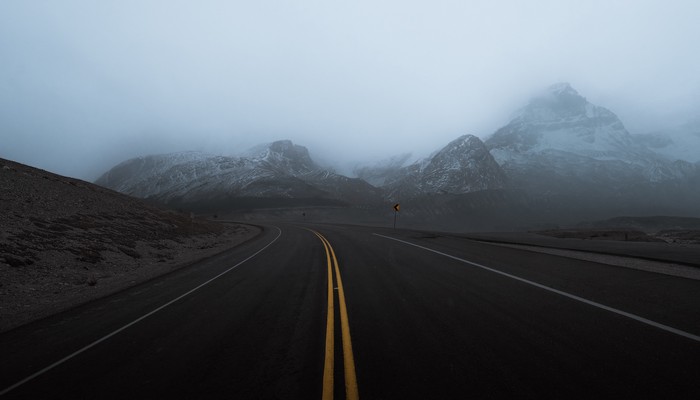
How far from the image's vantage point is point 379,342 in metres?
5.47

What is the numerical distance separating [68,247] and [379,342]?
1784 centimetres

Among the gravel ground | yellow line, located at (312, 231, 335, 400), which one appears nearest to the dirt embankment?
yellow line, located at (312, 231, 335, 400)

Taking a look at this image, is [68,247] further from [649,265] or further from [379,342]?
[649,265]

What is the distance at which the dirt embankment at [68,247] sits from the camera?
35.9 ft

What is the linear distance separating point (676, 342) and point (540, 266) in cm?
752

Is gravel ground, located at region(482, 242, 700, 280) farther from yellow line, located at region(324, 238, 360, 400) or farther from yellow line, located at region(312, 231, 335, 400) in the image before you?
yellow line, located at region(312, 231, 335, 400)

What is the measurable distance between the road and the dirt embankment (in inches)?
103

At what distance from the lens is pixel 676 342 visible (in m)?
5.04

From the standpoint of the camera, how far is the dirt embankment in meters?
10.9

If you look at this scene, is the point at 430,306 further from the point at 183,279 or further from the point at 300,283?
the point at 183,279

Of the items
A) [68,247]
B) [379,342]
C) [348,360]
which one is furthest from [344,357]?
[68,247]

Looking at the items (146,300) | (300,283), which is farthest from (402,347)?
(146,300)

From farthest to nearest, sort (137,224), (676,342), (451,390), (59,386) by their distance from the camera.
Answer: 1. (137,224)
2. (676,342)
3. (59,386)
4. (451,390)

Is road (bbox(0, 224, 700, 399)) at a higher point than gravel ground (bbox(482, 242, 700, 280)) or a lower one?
lower
